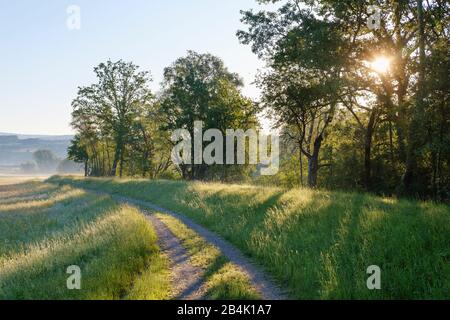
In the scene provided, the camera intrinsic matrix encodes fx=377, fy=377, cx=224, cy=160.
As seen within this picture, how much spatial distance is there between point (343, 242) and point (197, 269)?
4431 mm

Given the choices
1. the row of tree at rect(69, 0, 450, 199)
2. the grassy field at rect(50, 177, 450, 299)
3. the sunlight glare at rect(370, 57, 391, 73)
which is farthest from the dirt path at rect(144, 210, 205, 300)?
the sunlight glare at rect(370, 57, 391, 73)

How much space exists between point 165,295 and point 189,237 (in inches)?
269

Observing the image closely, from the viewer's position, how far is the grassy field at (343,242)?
8.54 metres

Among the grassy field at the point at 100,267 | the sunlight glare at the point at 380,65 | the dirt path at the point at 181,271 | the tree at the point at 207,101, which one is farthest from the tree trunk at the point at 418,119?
the tree at the point at 207,101

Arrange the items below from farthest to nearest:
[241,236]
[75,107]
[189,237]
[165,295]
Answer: [75,107] → [189,237] → [241,236] → [165,295]

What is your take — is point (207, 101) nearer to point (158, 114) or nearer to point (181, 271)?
point (158, 114)

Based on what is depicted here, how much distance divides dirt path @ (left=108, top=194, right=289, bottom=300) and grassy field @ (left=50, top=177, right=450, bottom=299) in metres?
0.38

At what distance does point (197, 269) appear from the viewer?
37.9ft

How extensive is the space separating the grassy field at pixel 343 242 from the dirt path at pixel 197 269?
1.24 feet

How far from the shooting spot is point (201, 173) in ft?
176

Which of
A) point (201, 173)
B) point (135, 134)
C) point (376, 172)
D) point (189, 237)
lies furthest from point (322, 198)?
point (135, 134)

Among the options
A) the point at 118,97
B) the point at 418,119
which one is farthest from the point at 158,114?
the point at 418,119

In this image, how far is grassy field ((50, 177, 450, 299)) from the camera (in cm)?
854
